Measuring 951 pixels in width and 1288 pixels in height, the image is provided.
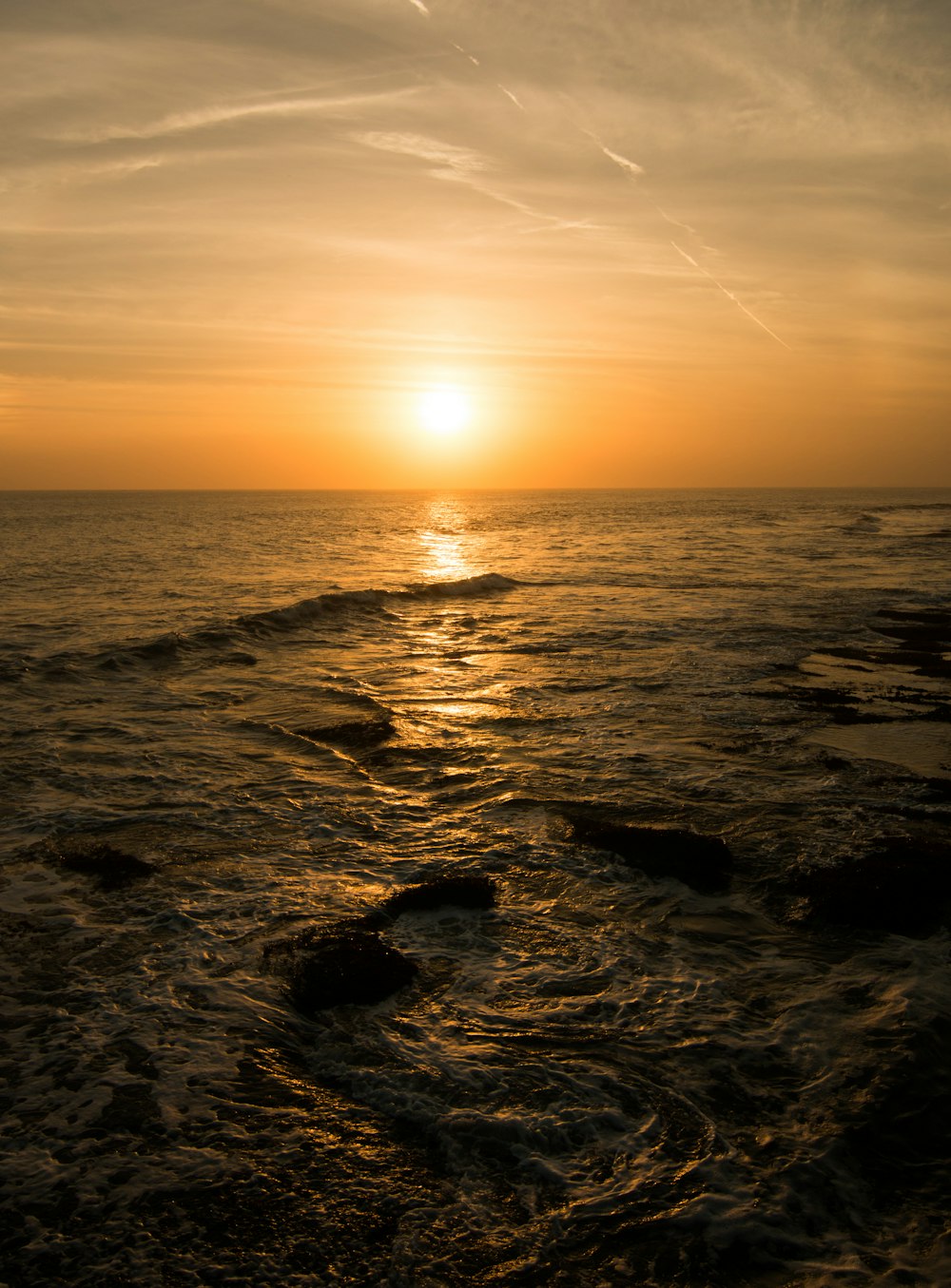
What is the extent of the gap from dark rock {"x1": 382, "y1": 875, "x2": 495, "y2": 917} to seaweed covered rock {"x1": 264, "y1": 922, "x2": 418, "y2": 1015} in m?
0.57

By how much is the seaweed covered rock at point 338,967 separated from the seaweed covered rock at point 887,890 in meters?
3.70

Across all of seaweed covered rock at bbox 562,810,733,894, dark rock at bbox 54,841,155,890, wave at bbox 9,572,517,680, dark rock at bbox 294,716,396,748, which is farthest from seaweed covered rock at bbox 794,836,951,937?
wave at bbox 9,572,517,680

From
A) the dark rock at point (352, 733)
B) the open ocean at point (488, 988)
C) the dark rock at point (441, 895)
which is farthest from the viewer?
the dark rock at point (352, 733)

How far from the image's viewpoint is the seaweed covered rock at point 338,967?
241 inches

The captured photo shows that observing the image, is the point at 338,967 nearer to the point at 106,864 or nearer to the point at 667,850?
the point at 106,864

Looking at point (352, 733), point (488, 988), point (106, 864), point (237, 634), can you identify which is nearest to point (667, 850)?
point (488, 988)

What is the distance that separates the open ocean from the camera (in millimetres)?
4211

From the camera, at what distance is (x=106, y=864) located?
27.2 ft

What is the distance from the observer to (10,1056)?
5.42 m

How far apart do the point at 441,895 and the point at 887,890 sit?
4.03 metres

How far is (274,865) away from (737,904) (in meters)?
4.45

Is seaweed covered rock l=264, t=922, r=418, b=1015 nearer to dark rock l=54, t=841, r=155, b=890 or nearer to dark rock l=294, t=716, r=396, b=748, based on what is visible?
dark rock l=54, t=841, r=155, b=890

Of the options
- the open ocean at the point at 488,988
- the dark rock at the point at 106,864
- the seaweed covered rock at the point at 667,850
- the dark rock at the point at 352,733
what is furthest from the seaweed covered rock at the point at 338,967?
the dark rock at the point at 352,733

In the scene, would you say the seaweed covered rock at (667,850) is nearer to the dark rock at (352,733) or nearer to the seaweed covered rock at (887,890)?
the seaweed covered rock at (887,890)
